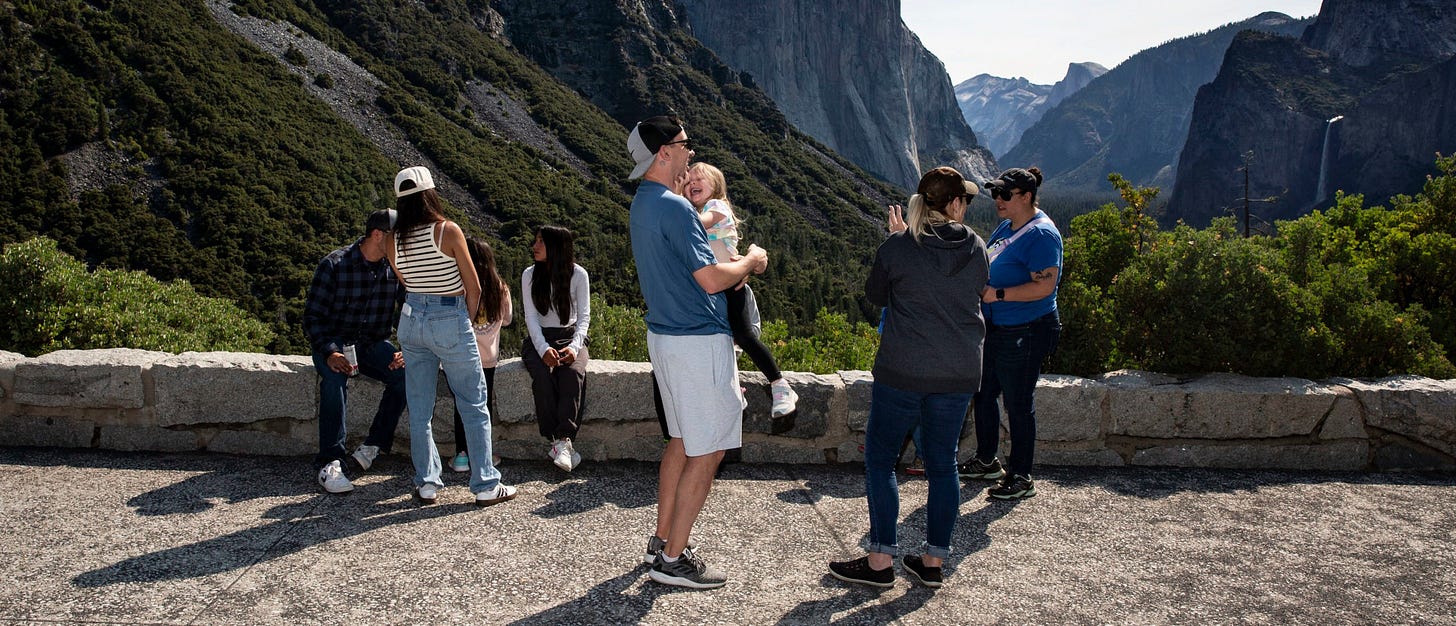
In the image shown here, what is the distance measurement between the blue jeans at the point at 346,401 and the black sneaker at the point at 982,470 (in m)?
3.10

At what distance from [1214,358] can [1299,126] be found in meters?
172

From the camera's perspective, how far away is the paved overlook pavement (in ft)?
10.6

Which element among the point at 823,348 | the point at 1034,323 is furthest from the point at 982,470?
the point at 823,348

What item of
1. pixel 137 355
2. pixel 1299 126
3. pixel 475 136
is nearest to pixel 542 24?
pixel 475 136

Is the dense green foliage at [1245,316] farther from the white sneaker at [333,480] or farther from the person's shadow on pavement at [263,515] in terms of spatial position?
the white sneaker at [333,480]

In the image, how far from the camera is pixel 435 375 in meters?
4.37

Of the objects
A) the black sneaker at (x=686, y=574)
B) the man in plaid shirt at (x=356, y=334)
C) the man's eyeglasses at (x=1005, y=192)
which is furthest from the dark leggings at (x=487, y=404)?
the man's eyeglasses at (x=1005, y=192)

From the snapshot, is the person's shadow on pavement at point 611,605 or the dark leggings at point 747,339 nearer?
the person's shadow on pavement at point 611,605

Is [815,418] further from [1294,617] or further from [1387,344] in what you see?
[1387,344]

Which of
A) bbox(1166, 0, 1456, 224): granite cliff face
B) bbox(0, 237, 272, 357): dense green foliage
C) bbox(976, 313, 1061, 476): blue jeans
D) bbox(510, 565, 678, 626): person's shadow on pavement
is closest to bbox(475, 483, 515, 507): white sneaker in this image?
bbox(510, 565, 678, 626): person's shadow on pavement

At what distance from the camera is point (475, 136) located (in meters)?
108

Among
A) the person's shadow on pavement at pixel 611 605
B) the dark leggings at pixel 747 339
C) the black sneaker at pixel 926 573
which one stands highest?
the dark leggings at pixel 747 339

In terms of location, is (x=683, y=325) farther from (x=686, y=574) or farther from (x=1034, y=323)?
(x=1034, y=323)

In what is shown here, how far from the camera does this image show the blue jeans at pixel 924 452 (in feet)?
11.1
